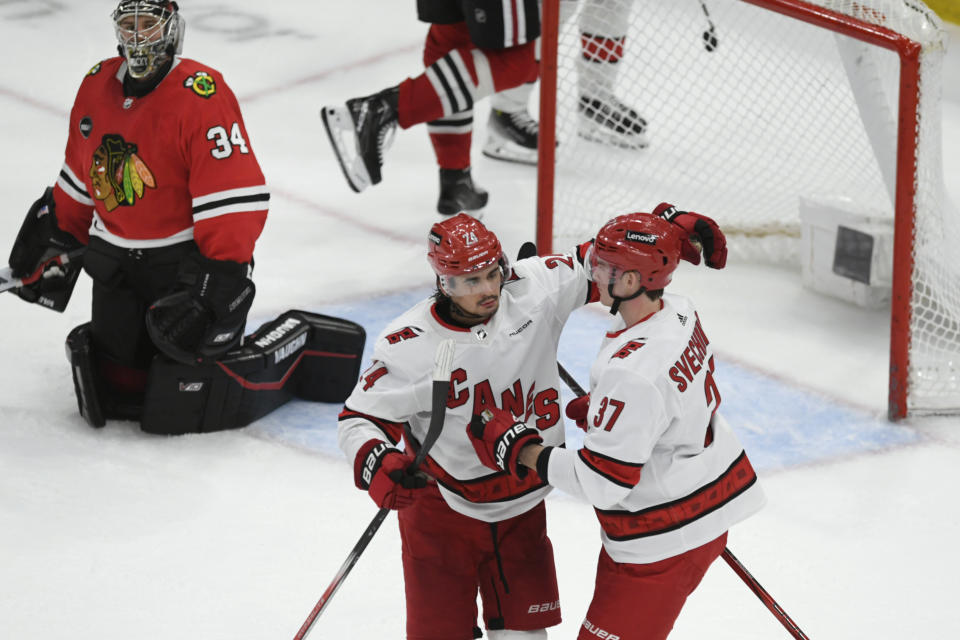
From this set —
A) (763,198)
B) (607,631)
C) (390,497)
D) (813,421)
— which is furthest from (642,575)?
(763,198)

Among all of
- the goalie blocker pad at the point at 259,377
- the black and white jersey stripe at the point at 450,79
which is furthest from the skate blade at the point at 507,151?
the goalie blocker pad at the point at 259,377

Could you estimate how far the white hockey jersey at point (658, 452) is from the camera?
2.08m

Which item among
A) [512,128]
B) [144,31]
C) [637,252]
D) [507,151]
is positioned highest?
[144,31]

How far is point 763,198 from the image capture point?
4.66 metres

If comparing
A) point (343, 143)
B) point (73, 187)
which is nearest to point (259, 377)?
point (73, 187)

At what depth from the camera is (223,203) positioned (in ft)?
10.4

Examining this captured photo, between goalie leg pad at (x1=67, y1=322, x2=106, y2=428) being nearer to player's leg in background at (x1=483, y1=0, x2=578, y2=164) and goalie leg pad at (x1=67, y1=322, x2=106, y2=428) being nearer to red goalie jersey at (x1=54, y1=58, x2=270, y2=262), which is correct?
red goalie jersey at (x1=54, y1=58, x2=270, y2=262)

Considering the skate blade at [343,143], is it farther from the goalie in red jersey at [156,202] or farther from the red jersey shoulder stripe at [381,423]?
the red jersey shoulder stripe at [381,423]

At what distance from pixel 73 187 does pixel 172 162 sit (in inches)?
15.3

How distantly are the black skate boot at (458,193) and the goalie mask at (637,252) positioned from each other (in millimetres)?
2705

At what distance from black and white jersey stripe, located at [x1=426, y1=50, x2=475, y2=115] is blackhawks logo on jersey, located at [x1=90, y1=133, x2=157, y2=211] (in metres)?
1.48

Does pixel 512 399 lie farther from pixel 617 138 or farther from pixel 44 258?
pixel 617 138

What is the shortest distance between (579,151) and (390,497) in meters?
2.77

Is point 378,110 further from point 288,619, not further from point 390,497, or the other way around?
point 390,497
